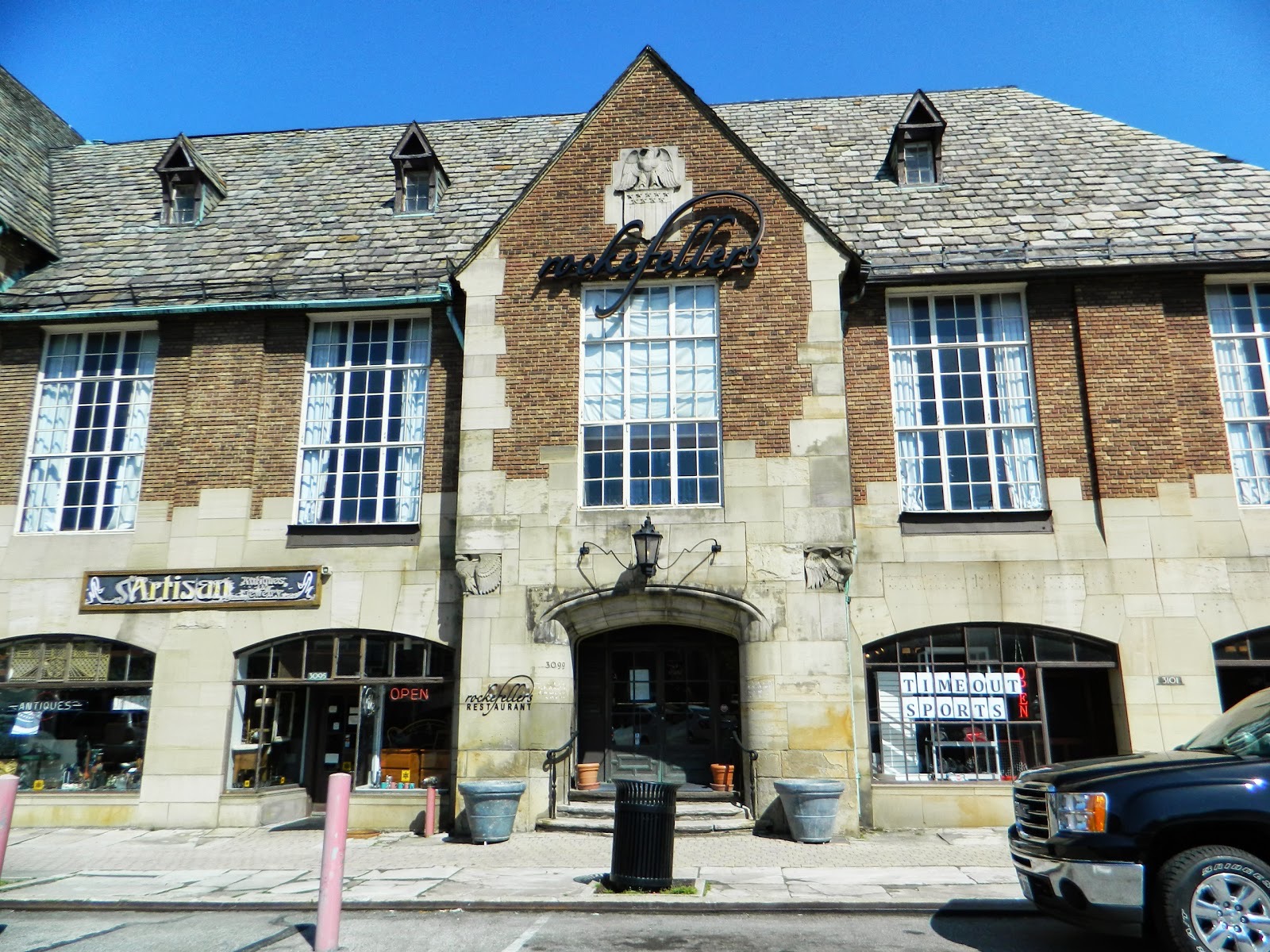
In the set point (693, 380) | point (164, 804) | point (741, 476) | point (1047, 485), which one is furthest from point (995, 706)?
point (164, 804)

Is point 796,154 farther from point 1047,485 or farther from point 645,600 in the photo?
point 645,600

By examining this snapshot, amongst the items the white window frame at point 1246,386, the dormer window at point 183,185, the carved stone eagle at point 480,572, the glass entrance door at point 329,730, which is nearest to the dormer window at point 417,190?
the dormer window at point 183,185

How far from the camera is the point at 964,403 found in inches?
585

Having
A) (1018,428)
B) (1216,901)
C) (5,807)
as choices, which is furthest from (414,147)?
(1216,901)

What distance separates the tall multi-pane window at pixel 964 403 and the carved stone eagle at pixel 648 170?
422cm

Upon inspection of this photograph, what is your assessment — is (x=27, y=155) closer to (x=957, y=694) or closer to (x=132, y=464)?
(x=132, y=464)

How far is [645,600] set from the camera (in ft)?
44.2

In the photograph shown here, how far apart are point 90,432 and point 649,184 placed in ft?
33.9

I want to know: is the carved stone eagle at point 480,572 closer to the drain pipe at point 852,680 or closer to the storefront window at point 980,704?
the drain pipe at point 852,680

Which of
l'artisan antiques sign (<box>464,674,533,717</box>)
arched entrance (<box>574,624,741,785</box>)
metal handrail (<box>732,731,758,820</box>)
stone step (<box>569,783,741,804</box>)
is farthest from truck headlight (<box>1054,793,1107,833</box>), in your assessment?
l'artisan antiques sign (<box>464,674,533,717</box>)

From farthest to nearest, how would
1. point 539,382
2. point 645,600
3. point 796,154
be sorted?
point 796,154 → point 539,382 → point 645,600

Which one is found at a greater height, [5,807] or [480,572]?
[480,572]

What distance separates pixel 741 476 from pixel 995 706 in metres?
5.01

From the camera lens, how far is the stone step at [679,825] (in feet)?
40.5
